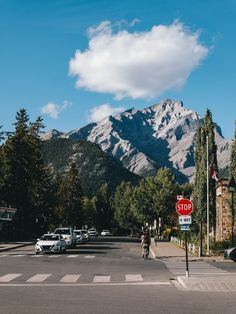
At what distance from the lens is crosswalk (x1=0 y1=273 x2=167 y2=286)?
18772mm

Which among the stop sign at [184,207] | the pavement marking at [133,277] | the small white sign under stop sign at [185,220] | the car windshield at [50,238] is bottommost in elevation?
the pavement marking at [133,277]

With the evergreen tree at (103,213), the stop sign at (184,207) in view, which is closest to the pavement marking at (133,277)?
the stop sign at (184,207)

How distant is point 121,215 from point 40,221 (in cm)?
5393

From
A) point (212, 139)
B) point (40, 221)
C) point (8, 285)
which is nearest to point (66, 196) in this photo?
point (40, 221)

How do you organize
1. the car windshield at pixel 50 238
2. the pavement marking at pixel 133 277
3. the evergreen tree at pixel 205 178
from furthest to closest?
1. the evergreen tree at pixel 205 178
2. the car windshield at pixel 50 238
3. the pavement marking at pixel 133 277

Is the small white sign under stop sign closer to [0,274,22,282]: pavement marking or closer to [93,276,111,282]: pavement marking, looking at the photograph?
[93,276,111,282]: pavement marking

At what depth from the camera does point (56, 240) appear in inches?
1522

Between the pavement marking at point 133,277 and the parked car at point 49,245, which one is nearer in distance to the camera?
the pavement marking at point 133,277

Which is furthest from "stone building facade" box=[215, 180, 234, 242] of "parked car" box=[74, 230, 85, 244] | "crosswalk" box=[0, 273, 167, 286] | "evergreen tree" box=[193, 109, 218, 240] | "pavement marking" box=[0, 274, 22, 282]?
"pavement marking" box=[0, 274, 22, 282]

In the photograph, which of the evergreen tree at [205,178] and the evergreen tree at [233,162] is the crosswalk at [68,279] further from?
the evergreen tree at [205,178]

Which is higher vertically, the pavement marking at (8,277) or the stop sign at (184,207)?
the stop sign at (184,207)

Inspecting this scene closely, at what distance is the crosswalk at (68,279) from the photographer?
18772mm

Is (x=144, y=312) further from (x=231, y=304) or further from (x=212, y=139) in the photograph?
(x=212, y=139)

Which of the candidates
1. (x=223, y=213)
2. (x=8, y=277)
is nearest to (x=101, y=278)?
(x=8, y=277)
